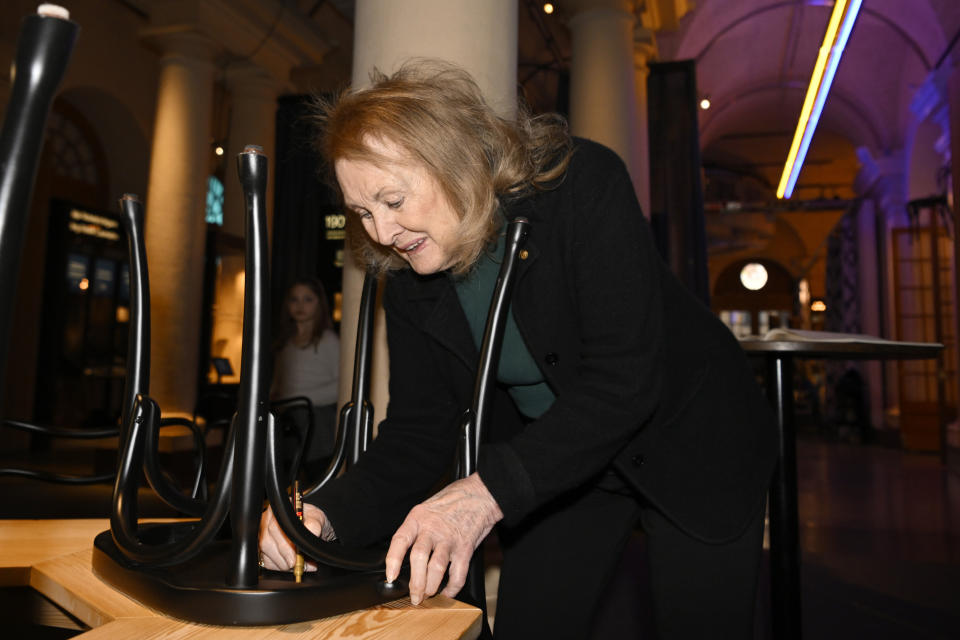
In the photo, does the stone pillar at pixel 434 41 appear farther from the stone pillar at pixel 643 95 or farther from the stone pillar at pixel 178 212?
the stone pillar at pixel 178 212

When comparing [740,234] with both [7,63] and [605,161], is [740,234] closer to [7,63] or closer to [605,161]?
[7,63]

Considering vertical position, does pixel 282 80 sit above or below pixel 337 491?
above

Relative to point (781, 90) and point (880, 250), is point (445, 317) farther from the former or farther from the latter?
point (781, 90)

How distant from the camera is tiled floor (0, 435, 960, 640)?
2.57 m

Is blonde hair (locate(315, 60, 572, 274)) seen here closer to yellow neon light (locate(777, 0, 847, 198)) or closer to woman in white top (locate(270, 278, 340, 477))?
woman in white top (locate(270, 278, 340, 477))

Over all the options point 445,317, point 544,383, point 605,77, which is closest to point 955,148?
point 605,77

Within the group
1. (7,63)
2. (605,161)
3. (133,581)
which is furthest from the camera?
(7,63)

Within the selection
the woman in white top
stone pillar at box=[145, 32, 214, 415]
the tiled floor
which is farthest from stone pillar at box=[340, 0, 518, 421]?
stone pillar at box=[145, 32, 214, 415]

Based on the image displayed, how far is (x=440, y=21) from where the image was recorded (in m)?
1.86

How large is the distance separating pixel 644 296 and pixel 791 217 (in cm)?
2066

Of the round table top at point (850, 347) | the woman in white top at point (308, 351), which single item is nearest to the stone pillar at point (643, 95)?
the woman in white top at point (308, 351)

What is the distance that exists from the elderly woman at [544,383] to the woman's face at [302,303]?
10.4ft

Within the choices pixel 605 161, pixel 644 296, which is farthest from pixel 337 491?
pixel 605 161

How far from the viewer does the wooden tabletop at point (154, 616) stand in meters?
0.63
